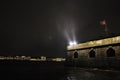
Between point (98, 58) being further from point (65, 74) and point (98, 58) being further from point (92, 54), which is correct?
point (65, 74)

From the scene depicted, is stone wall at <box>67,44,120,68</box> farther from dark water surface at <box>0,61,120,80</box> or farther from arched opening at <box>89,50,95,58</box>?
dark water surface at <box>0,61,120,80</box>

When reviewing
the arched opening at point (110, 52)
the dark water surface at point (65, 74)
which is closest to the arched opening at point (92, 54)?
the dark water surface at point (65, 74)

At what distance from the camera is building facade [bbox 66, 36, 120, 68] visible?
3509cm

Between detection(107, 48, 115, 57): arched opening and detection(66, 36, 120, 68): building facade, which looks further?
detection(107, 48, 115, 57): arched opening

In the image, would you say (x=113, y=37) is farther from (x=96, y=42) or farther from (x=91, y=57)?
(x=91, y=57)

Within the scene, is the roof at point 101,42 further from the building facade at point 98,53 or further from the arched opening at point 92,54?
the arched opening at point 92,54

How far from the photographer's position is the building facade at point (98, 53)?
3509 cm

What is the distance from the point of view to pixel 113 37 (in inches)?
1412

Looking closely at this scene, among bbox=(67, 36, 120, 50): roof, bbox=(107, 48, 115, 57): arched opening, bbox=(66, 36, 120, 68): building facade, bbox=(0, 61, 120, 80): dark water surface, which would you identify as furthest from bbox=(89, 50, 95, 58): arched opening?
bbox=(107, 48, 115, 57): arched opening

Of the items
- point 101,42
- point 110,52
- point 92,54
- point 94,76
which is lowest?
point 94,76

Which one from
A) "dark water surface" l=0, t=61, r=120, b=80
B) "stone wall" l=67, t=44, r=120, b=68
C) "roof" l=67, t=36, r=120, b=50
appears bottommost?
"dark water surface" l=0, t=61, r=120, b=80

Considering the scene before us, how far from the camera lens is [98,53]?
40.0m

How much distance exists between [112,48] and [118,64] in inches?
152

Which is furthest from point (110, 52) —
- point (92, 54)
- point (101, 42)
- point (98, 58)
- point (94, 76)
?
point (94, 76)
